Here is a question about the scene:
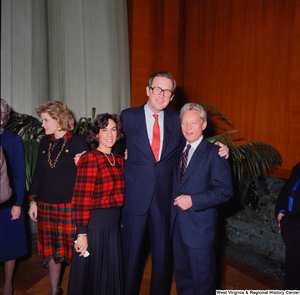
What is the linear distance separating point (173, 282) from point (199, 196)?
3.91ft

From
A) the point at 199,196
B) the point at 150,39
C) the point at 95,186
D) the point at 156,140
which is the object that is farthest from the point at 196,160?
the point at 150,39

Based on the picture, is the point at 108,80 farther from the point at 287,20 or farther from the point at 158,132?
the point at 287,20

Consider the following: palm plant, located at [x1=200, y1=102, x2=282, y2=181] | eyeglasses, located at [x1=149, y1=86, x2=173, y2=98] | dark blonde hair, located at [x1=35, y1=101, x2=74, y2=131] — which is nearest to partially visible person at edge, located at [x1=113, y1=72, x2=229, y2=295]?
eyeglasses, located at [x1=149, y1=86, x2=173, y2=98]

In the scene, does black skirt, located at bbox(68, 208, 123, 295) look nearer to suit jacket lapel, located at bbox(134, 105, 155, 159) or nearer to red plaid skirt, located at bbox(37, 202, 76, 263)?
red plaid skirt, located at bbox(37, 202, 76, 263)

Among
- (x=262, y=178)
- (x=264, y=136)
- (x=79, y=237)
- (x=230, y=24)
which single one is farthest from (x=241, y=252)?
(x=230, y=24)

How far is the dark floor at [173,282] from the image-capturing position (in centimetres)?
213

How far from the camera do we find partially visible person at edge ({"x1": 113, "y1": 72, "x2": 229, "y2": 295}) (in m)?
1.66

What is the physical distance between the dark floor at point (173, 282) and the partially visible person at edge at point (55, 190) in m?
0.48

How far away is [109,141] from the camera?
1.58 metres

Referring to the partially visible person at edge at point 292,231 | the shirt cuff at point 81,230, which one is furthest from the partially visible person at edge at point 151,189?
the partially visible person at edge at point 292,231

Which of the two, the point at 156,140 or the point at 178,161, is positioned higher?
the point at 156,140

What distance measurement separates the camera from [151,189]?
5.42 feet

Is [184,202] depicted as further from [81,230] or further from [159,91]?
[159,91]

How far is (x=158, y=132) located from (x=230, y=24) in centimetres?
212
